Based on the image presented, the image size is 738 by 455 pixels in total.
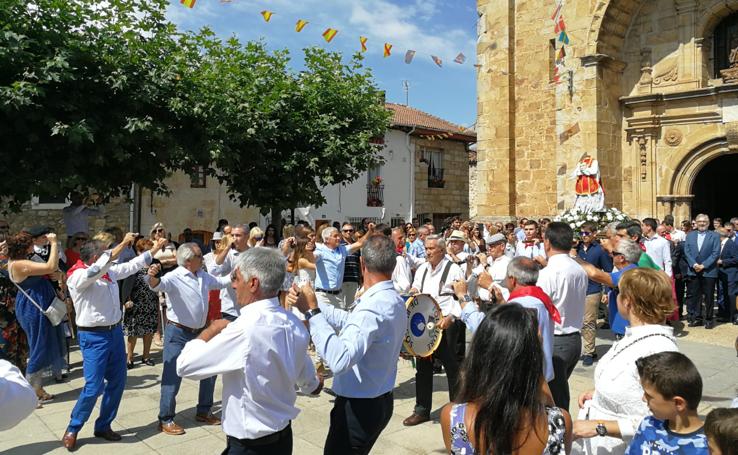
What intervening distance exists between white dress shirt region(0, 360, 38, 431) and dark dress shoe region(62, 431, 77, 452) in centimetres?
308

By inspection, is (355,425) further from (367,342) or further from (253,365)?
(253,365)

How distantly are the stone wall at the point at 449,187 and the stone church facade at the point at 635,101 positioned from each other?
1322cm

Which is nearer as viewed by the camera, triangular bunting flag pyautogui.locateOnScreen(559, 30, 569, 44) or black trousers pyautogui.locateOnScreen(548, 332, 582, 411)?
black trousers pyautogui.locateOnScreen(548, 332, 582, 411)

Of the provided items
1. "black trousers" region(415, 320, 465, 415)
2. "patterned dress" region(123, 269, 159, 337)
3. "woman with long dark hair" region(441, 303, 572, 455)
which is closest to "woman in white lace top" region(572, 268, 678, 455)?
"woman with long dark hair" region(441, 303, 572, 455)

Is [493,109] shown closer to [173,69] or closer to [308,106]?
[308,106]

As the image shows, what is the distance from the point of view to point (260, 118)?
13.9m

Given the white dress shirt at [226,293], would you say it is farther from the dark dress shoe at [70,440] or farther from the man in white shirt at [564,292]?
the man in white shirt at [564,292]

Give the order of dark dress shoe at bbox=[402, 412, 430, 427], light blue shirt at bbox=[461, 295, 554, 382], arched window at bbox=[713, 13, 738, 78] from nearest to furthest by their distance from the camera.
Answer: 1. light blue shirt at bbox=[461, 295, 554, 382]
2. dark dress shoe at bbox=[402, 412, 430, 427]
3. arched window at bbox=[713, 13, 738, 78]

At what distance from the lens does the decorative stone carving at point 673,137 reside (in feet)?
44.7

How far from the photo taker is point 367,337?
2.95 m

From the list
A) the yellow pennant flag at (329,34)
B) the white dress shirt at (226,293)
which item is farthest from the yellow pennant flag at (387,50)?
the white dress shirt at (226,293)

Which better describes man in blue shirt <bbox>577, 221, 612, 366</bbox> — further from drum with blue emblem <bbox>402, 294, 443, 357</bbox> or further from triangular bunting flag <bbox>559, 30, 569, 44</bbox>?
triangular bunting flag <bbox>559, 30, 569, 44</bbox>

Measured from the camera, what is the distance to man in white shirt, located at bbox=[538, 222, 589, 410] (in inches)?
173

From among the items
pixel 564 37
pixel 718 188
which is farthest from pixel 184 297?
pixel 718 188
